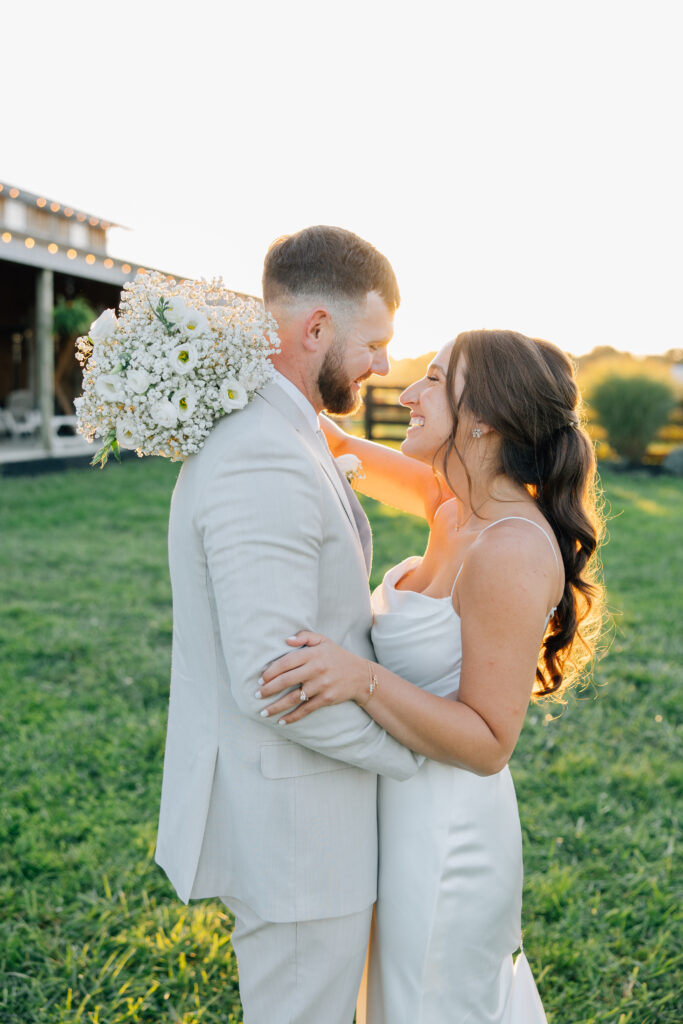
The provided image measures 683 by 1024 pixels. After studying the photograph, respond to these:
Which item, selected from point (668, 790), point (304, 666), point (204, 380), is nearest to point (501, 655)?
point (304, 666)

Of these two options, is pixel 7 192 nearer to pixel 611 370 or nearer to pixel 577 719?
pixel 611 370

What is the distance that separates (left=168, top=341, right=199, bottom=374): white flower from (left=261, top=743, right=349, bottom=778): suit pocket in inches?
32.4

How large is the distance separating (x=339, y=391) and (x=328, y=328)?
163 mm

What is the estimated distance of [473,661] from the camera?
1871 mm

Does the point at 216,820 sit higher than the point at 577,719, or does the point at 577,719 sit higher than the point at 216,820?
the point at 216,820

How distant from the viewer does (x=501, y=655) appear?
6.08 ft

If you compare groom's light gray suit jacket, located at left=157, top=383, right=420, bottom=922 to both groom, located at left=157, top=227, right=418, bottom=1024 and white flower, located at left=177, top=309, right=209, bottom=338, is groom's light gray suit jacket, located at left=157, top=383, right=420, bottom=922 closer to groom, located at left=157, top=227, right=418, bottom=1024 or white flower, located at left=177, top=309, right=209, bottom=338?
groom, located at left=157, top=227, right=418, bottom=1024

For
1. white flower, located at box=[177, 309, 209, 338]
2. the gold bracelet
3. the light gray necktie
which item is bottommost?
the gold bracelet

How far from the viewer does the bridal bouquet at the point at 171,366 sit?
5.50ft

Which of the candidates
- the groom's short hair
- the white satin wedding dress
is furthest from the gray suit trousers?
the groom's short hair

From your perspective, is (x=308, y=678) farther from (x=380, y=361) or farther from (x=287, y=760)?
(x=380, y=361)

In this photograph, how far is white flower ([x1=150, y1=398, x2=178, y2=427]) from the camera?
1.65 m

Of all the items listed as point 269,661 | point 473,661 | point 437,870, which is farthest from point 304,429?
point 437,870

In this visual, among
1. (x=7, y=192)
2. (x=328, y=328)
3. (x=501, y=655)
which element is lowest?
(x=501, y=655)
